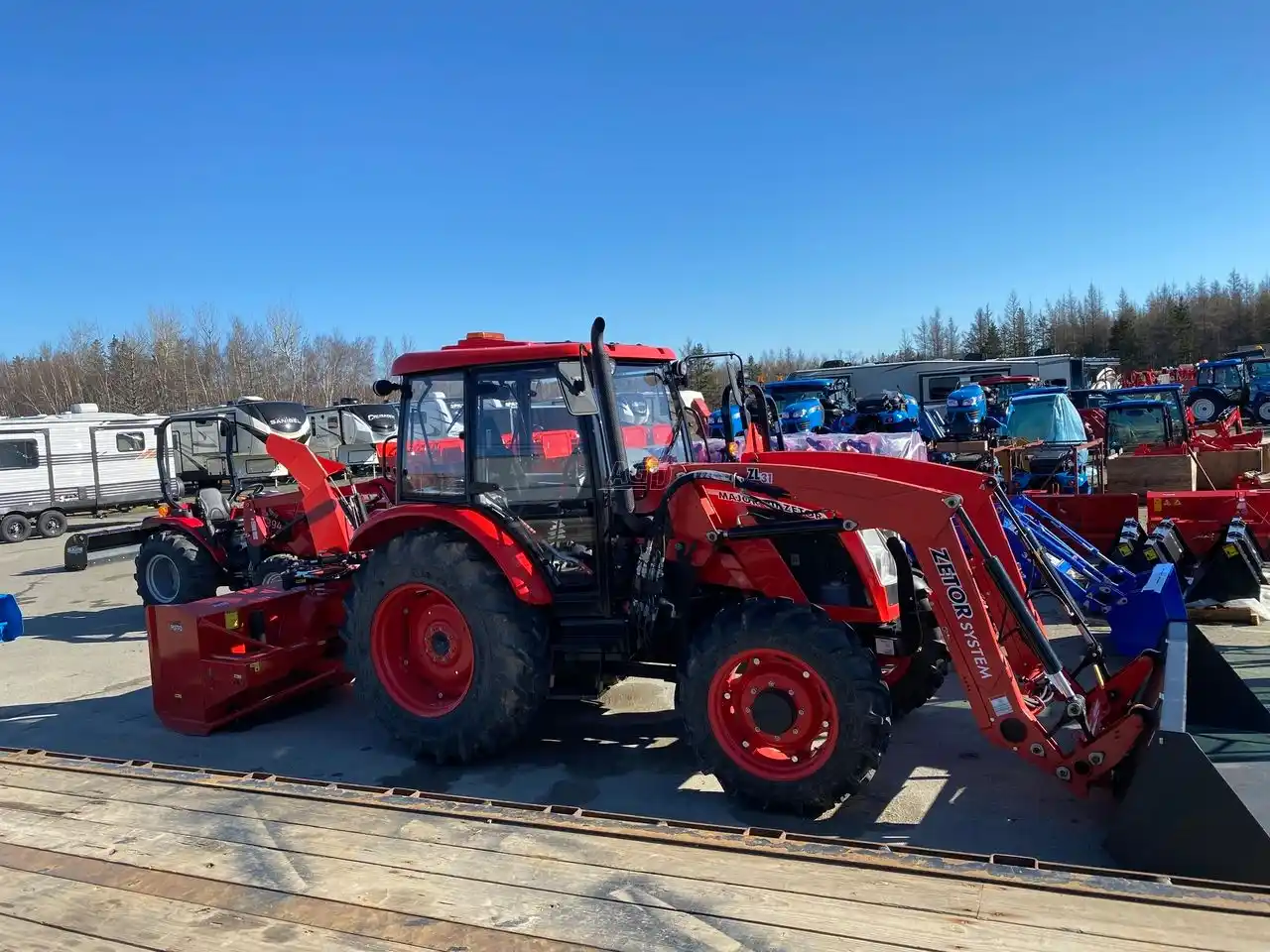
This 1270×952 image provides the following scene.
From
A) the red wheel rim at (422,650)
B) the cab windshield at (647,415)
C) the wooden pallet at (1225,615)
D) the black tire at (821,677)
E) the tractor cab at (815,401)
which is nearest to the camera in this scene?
the black tire at (821,677)

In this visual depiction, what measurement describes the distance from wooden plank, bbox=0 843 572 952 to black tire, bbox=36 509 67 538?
20.2 m

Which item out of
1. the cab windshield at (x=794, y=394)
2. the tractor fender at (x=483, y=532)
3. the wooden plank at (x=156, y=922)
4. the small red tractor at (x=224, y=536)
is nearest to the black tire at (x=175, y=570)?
the small red tractor at (x=224, y=536)

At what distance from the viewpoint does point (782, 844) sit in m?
2.74

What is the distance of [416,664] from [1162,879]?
13.7 ft

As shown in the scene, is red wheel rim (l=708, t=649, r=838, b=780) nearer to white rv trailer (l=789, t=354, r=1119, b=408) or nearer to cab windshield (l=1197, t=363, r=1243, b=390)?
cab windshield (l=1197, t=363, r=1243, b=390)

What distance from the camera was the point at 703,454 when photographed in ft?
19.2

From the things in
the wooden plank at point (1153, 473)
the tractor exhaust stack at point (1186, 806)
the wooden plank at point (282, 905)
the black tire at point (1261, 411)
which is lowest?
the tractor exhaust stack at point (1186, 806)

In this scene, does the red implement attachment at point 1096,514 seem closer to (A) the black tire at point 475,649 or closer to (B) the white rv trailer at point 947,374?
(A) the black tire at point 475,649

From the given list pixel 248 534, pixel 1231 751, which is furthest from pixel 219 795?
pixel 248 534

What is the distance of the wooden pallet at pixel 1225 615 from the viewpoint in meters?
7.18

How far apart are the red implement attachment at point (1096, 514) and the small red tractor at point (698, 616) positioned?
346cm

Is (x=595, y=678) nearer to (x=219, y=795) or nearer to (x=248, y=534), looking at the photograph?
(x=219, y=795)

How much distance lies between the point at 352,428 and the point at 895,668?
18.3m

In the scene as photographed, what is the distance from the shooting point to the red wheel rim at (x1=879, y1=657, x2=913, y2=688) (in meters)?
4.97
